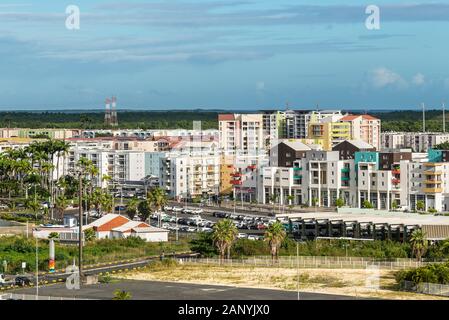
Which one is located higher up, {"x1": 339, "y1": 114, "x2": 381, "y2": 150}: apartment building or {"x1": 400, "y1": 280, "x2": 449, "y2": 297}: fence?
{"x1": 339, "y1": 114, "x2": 381, "y2": 150}: apartment building

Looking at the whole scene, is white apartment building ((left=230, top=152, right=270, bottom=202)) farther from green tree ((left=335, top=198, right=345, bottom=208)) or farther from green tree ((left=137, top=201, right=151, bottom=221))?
green tree ((left=137, top=201, right=151, bottom=221))

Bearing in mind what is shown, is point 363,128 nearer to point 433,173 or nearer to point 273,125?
point 273,125

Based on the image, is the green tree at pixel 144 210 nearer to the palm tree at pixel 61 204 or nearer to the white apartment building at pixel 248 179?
the palm tree at pixel 61 204

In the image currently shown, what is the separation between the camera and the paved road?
82.5 ft

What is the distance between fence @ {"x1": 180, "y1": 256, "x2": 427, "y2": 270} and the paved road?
448cm

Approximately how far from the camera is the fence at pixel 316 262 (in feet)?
103

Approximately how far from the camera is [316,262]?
105 feet

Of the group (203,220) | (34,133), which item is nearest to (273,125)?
(34,133)

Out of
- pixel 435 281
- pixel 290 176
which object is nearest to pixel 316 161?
pixel 290 176

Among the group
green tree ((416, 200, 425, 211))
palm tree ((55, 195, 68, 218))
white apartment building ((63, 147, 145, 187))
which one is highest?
white apartment building ((63, 147, 145, 187))

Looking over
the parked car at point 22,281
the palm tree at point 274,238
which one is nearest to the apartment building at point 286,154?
the palm tree at point 274,238

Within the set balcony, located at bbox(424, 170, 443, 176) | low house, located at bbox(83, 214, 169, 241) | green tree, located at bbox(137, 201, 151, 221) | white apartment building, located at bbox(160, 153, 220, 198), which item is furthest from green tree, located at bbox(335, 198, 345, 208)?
low house, located at bbox(83, 214, 169, 241)

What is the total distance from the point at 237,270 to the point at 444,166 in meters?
23.3

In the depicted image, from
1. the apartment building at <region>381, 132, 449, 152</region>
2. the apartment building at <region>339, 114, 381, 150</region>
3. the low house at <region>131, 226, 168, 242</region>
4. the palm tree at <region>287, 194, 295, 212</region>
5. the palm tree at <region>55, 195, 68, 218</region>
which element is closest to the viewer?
the low house at <region>131, 226, 168, 242</region>
